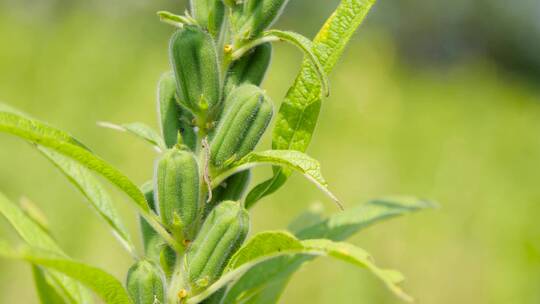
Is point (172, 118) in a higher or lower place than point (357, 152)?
higher

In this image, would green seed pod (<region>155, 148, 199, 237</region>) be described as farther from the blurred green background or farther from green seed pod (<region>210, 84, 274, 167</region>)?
the blurred green background

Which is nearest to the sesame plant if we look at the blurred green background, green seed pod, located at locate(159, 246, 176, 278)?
green seed pod, located at locate(159, 246, 176, 278)

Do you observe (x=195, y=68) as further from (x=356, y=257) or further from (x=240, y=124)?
(x=356, y=257)

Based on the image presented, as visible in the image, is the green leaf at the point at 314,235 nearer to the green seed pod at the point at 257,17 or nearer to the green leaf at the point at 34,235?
the green leaf at the point at 34,235

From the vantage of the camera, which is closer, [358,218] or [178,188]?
[178,188]

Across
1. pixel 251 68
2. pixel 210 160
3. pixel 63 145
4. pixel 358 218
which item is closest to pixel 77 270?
pixel 63 145

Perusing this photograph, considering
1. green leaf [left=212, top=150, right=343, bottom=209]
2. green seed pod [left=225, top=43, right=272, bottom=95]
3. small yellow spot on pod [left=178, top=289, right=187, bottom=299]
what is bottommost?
small yellow spot on pod [left=178, top=289, right=187, bottom=299]
